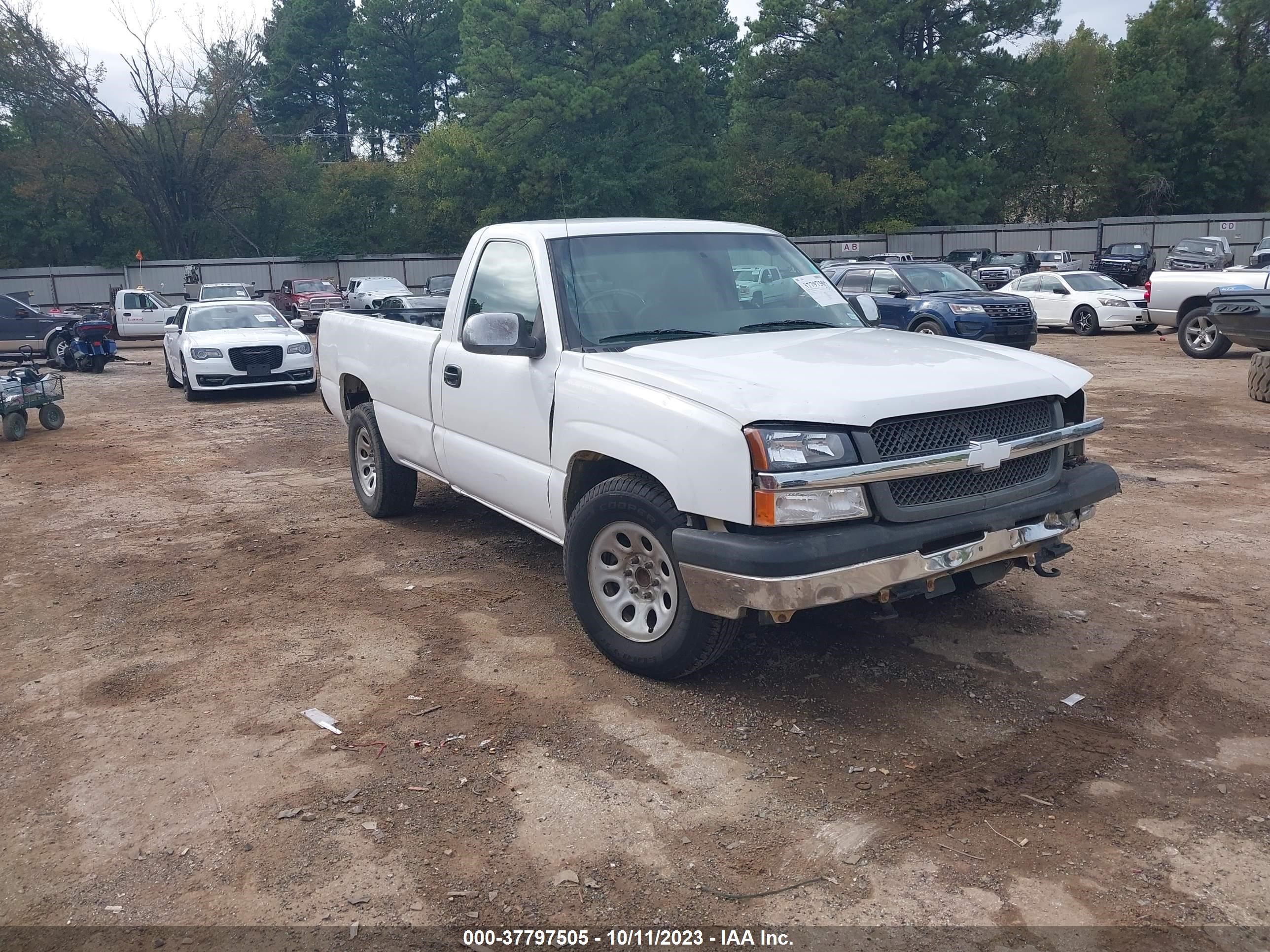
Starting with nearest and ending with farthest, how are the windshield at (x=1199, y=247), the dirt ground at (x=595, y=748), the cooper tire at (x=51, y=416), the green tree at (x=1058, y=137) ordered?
the dirt ground at (x=595, y=748) < the cooper tire at (x=51, y=416) < the windshield at (x=1199, y=247) < the green tree at (x=1058, y=137)

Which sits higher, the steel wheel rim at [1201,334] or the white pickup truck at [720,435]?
the white pickup truck at [720,435]

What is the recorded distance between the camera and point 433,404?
20.8 feet

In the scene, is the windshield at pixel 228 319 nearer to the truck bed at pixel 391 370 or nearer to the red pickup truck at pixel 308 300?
the truck bed at pixel 391 370

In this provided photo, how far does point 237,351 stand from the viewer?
1580cm

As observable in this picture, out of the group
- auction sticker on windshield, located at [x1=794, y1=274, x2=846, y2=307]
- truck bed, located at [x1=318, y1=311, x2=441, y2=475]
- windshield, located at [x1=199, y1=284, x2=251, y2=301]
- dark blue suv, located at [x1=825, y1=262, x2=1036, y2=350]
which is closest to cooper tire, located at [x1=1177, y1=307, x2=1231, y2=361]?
dark blue suv, located at [x1=825, y1=262, x2=1036, y2=350]

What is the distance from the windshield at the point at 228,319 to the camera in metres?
16.9

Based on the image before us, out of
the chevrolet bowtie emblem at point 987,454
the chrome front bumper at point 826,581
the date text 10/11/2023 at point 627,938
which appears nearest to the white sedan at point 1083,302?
the chevrolet bowtie emblem at point 987,454

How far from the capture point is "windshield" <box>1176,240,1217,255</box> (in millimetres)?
34469

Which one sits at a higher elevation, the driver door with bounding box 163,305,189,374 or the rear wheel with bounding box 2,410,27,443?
the driver door with bounding box 163,305,189,374

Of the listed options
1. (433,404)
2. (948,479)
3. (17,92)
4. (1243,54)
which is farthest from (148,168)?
(1243,54)

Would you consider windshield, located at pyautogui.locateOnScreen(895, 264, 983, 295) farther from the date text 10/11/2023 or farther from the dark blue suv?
the date text 10/11/2023

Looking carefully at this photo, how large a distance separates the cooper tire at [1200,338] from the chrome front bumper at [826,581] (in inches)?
602

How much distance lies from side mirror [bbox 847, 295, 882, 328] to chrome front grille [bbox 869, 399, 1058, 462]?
148 centimetres

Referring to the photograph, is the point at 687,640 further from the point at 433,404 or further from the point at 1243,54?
the point at 1243,54
